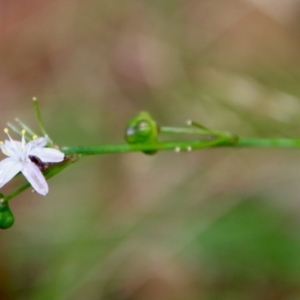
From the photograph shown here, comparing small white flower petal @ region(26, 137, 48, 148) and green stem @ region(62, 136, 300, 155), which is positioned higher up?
small white flower petal @ region(26, 137, 48, 148)

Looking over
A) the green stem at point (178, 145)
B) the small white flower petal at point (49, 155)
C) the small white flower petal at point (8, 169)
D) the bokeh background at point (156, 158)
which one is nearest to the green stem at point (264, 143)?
the green stem at point (178, 145)

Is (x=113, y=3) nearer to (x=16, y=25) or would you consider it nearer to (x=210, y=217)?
(x=16, y=25)

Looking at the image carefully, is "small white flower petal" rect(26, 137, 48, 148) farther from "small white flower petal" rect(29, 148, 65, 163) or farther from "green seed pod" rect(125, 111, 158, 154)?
"green seed pod" rect(125, 111, 158, 154)

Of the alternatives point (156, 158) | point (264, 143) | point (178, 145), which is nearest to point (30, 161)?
point (178, 145)

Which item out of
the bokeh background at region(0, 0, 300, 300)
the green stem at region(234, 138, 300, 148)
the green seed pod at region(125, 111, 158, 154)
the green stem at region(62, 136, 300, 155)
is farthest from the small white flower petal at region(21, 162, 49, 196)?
the bokeh background at region(0, 0, 300, 300)

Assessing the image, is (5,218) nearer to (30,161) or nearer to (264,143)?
(30,161)

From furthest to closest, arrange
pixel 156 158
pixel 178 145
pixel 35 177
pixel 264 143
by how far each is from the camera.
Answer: pixel 156 158
pixel 264 143
pixel 178 145
pixel 35 177

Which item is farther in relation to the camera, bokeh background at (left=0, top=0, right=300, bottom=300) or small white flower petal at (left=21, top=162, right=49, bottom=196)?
bokeh background at (left=0, top=0, right=300, bottom=300)
